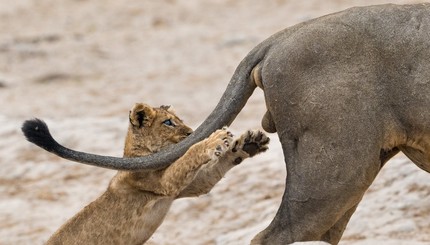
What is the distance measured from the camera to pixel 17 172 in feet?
34.2

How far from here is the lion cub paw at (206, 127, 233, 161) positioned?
6078 millimetres

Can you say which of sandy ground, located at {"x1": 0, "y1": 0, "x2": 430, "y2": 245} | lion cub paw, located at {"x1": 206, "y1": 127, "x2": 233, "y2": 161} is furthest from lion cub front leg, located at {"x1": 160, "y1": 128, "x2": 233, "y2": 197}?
sandy ground, located at {"x1": 0, "y1": 0, "x2": 430, "y2": 245}

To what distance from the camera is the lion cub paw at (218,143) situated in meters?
6.08

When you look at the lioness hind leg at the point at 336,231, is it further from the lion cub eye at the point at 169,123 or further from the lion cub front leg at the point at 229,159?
the lion cub eye at the point at 169,123

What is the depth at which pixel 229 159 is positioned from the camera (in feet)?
20.4

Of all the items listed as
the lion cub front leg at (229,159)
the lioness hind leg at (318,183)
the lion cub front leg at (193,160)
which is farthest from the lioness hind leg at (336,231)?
the lion cub front leg at (193,160)

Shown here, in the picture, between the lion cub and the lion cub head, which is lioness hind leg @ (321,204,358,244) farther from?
the lion cub head

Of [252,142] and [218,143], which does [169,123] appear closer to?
[218,143]

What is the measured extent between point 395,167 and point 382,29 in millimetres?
2780

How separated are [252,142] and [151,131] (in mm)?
967

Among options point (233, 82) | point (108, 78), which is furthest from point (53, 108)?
point (233, 82)

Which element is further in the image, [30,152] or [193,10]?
[193,10]

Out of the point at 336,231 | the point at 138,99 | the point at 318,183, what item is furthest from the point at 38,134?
the point at 138,99

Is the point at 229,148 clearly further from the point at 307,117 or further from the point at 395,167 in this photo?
the point at 395,167
